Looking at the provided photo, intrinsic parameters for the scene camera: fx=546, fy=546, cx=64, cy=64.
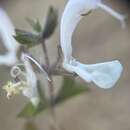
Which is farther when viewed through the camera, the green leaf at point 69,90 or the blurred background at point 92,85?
the blurred background at point 92,85

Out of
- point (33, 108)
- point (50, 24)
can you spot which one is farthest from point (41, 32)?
point (33, 108)

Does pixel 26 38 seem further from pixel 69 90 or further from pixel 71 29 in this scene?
pixel 69 90

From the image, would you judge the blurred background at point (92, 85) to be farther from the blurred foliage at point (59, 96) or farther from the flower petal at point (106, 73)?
the flower petal at point (106, 73)

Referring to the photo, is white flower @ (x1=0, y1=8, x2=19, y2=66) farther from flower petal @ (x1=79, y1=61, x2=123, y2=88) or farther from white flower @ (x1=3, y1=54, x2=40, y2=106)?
flower petal @ (x1=79, y1=61, x2=123, y2=88)

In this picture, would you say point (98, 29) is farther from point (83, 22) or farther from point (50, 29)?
point (50, 29)

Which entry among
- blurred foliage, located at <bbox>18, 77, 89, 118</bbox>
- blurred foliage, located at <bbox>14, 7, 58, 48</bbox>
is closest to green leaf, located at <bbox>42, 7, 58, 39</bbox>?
blurred foliage, located at <bbox>14, 7, 58, 48</bbox>

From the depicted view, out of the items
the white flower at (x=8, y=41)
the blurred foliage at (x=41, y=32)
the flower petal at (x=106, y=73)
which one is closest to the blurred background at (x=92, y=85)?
the white flower at (x=8, y=41)
